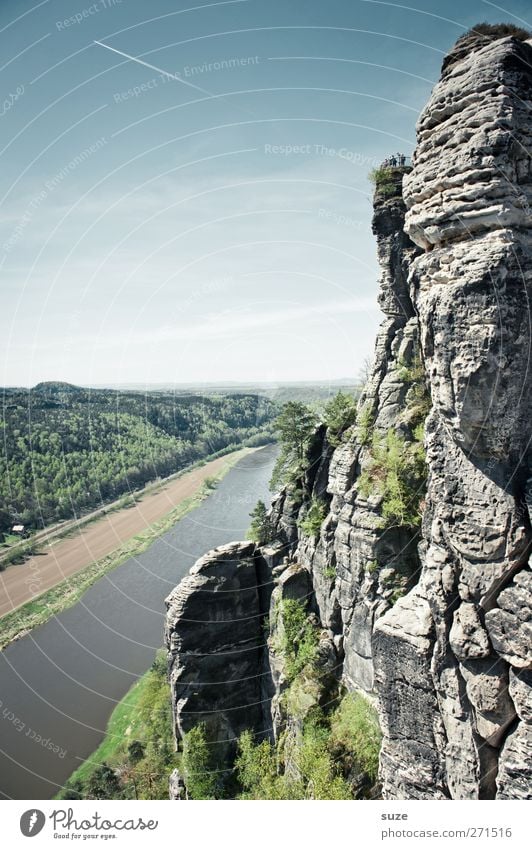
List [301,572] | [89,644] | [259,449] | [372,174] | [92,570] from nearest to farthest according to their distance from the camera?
1. [372,174]
2. [301,572]
3. [89,644]
4. [92,570]
5. [259,449]

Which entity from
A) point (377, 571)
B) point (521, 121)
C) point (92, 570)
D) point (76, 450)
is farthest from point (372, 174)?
point (76, 450)

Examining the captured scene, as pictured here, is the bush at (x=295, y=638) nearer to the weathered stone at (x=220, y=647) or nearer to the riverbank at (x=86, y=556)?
the weathered stone at (x=220, y=647)

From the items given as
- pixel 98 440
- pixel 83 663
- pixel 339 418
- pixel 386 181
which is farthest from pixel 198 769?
pixel 98 440

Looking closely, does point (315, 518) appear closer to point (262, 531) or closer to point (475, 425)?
point (262, 531)

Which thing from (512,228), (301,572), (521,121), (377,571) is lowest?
(301,572)

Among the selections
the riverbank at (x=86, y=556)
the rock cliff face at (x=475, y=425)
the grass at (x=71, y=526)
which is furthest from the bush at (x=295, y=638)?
the grass at (x=71, y=526)

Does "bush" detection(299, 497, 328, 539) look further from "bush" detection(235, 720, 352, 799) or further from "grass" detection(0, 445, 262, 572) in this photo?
"grass" detection(0, 445, 262, 572)
